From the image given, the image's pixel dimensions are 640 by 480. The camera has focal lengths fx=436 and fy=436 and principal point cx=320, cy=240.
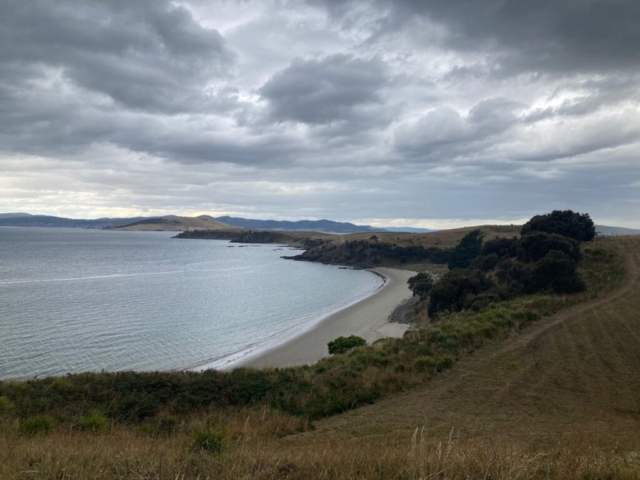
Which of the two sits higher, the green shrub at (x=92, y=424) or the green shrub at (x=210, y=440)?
the green shrub at (x=210, y=440)

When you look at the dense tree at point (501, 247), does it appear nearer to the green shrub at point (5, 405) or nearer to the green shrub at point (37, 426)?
the green shrub at point (5, 405)

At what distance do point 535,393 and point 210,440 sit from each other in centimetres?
1071

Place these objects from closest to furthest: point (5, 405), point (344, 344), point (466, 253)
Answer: point (5, 405) → point (344, 344) → point (466, 253)

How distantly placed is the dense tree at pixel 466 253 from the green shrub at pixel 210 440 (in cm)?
6089

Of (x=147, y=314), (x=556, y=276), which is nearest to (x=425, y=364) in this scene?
(x=556, y=276)

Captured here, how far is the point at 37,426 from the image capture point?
8.93 metres

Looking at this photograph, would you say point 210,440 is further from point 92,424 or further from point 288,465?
point 92,424

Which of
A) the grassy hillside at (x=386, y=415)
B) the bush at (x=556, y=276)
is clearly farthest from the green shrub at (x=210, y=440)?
the bush at (x=556, y=276)

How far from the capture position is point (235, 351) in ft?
101

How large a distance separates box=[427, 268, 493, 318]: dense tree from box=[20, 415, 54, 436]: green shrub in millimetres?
29695

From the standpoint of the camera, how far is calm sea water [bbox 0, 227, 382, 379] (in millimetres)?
28031

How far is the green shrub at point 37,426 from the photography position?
8.53 metres

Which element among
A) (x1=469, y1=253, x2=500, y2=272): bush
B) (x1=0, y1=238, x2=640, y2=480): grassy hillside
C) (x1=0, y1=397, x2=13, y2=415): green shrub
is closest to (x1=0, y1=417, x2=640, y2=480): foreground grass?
(x1=0, y1=238, x2=640, y2=480): grassy hillside

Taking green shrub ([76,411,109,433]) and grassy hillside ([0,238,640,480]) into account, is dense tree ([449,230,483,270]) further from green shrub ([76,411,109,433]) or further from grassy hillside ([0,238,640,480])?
green shrub ([76,411,109,433])
